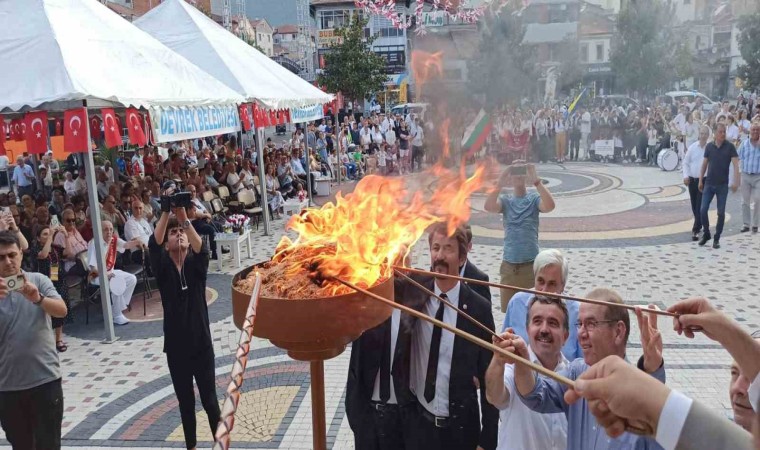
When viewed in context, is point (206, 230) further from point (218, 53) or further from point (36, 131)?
point (218, 53)

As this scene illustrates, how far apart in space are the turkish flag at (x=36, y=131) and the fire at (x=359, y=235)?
582cm

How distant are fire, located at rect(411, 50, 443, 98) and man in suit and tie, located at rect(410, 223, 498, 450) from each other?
1076cm

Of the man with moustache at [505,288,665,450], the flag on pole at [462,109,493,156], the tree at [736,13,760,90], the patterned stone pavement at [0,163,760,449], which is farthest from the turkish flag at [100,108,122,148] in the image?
the tree at [736,13,760,90]

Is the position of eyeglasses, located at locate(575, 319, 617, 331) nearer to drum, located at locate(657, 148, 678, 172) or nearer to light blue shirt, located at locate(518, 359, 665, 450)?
light blue shirt, located at locate(518, 359, 665, 450)

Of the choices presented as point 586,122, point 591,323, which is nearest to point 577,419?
point 591,323

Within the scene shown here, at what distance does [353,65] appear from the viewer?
2892cm

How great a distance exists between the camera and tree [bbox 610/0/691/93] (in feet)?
93.0

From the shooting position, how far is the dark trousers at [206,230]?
10.3 metres

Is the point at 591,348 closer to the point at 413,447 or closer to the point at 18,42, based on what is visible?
the point at 413,447

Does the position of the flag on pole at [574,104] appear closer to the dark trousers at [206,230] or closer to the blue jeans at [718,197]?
the blue jeans at [718,197]

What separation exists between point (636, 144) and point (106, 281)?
2115 cm

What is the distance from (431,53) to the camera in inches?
557

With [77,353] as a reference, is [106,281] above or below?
above

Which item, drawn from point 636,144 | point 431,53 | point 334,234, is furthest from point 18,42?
point 636,144
